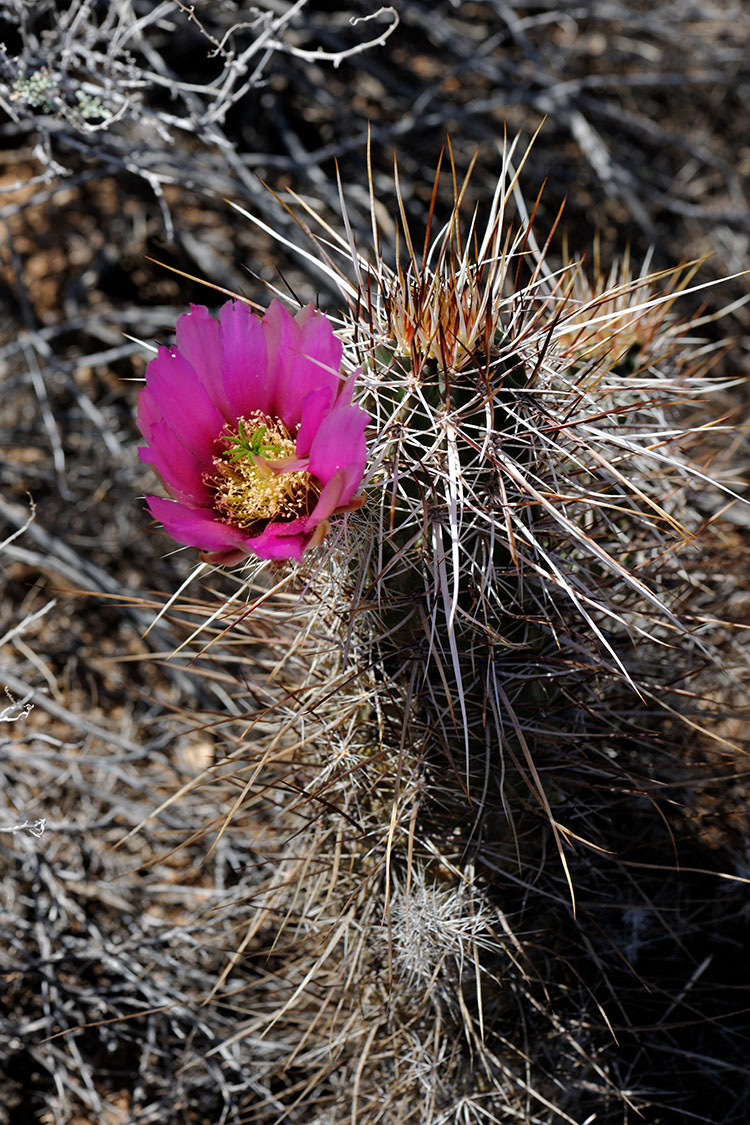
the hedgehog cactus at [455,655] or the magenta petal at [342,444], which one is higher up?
the magenta petal at [342,444]

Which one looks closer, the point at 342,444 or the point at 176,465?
the point at 342,444

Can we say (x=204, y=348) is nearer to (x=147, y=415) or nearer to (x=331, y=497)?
(x=147, y=415)

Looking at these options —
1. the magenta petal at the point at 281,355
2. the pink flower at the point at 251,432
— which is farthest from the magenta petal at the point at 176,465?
the magenta petal at the point at 281,355

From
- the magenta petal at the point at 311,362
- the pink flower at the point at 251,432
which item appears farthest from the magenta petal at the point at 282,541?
the magenta petal at the point at 311,362

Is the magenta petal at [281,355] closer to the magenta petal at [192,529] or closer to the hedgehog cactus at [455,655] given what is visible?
the hedgehog cactus at [455,655]

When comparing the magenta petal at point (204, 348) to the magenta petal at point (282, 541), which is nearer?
the magenta petal at point (282, 541)

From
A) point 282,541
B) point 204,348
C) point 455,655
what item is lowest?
point 455,655

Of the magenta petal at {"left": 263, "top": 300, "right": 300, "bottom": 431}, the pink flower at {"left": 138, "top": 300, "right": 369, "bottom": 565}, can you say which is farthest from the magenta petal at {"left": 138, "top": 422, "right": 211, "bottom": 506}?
the magenta petal at {"left": 263, "top": 300, "right": 300, "bottom": 431}

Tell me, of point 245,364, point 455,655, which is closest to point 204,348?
point 245,364

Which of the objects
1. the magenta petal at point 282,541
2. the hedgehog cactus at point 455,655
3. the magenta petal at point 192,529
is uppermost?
the magenta petal at point 192,529
